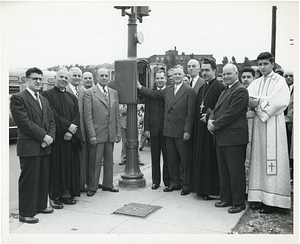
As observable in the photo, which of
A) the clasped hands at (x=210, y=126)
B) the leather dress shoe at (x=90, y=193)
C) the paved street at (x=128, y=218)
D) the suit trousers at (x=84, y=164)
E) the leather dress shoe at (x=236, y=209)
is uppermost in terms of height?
the clasped hands at (x=210, y=126)

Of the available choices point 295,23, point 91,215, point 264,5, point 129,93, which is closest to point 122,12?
point 129,93

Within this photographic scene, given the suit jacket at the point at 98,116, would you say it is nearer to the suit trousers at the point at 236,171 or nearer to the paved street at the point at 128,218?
the paved street at the point at 128,218

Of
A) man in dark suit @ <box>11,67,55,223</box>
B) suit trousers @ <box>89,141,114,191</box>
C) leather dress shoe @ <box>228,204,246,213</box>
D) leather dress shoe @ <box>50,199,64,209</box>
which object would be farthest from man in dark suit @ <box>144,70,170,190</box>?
man in dark suit @ <box>11,67,55,223</box>

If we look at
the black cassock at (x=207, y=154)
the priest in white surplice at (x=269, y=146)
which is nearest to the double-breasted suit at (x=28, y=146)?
the black cassock at (x=207, y=154)

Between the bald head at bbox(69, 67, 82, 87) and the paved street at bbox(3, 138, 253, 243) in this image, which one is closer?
the paved street at bbox(3, 138, 253, 243)

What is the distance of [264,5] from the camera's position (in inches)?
185

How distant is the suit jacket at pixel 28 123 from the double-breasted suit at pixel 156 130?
6.80 ft

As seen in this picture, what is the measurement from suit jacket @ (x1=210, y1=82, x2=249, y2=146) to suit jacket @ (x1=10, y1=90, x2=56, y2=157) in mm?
2384

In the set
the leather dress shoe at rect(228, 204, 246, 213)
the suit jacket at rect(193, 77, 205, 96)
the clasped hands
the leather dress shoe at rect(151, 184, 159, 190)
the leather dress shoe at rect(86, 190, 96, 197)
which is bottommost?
the leather dress shoe at rect(228, 204, 246, 213)

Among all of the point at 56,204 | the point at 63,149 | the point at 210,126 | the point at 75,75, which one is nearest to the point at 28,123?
the point at 63,149

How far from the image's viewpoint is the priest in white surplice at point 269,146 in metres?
5.19

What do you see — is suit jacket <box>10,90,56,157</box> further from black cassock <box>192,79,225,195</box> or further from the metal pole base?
black cassock <box>192,79,225,195</box>

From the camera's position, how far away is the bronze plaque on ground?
521 centimetres

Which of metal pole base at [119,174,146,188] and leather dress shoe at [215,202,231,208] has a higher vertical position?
metal pole base at [119,174,146,188]
